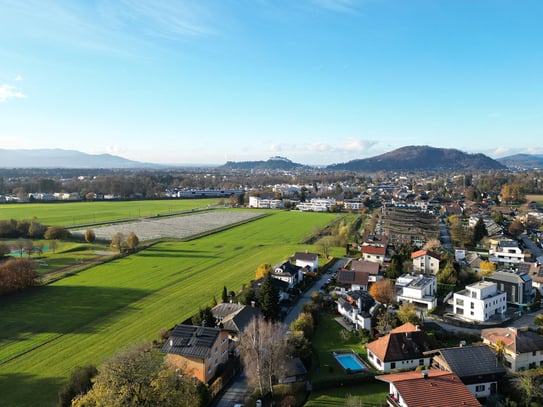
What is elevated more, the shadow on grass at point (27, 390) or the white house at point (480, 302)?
Result: the white house at point (480, 302)

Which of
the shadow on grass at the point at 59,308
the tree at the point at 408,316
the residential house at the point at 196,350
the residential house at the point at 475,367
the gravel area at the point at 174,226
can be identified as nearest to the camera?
the residential house at the point at 475,367

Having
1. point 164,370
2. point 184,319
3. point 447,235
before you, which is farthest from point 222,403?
point 447,235

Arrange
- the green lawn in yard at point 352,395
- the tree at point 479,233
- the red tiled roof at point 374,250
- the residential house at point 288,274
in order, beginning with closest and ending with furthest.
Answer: the green lawn in yard at point 352,395 < the residential house at point 288,274 < the red tiled roof at point 374,250 < the tree at point 479,233

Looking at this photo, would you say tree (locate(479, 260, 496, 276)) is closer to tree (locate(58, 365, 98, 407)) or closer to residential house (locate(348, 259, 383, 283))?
residential house (locate(348, 259, 383, 283))

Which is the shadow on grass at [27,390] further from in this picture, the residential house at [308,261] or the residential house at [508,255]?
the residential house at [508,255]

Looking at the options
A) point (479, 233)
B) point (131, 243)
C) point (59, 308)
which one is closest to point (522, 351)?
point (59, 308)

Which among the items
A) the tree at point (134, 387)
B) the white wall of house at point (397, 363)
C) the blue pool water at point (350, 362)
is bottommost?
the blue pool water at point (350, 362)

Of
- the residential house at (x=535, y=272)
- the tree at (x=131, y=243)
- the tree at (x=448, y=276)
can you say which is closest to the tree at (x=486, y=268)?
the residential house at (x=535, y=272)

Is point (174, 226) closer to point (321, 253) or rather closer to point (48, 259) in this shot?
point (48, 259)
